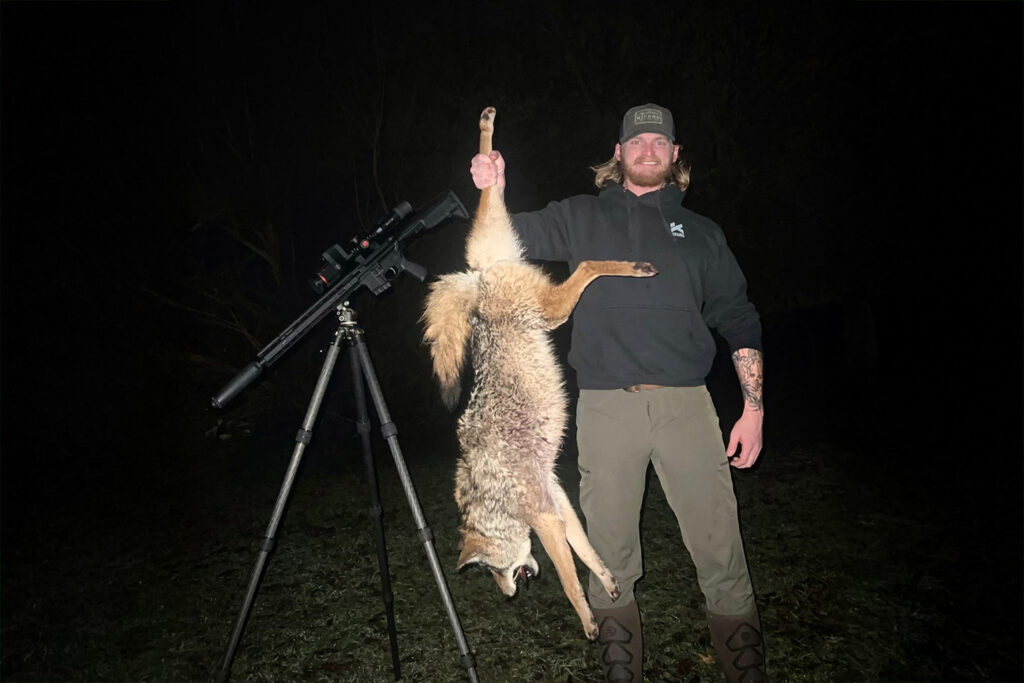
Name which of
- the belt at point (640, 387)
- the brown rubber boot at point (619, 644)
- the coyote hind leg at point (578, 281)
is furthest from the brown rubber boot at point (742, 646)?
the coyote hind leg at point (578, 281)

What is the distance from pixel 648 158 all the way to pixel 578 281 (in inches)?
24.0

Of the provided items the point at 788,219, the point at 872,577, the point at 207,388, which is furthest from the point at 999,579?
the point at 207,388

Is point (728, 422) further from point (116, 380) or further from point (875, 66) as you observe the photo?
point (116, 380)

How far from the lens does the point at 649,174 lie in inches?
95.3

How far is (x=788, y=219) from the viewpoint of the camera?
604 centimetres

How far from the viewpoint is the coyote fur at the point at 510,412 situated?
249cm

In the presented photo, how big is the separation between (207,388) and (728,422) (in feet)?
22.2

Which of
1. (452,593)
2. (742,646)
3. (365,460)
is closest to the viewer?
(742,646)

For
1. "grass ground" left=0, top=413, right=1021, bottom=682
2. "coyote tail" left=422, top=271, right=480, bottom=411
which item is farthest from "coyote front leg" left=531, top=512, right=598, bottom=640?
"coyote tail" left=422, top=271, right=480, bottom=411

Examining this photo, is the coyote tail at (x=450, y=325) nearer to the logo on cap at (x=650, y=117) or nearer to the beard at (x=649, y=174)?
the beard at (x=649, y=174)

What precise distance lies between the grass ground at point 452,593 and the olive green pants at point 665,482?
0.82 m

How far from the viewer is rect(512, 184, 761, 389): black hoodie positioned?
92.5 inches

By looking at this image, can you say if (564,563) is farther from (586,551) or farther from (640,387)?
(640,387)

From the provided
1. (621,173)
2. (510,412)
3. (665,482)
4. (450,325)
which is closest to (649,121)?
(621,173)
